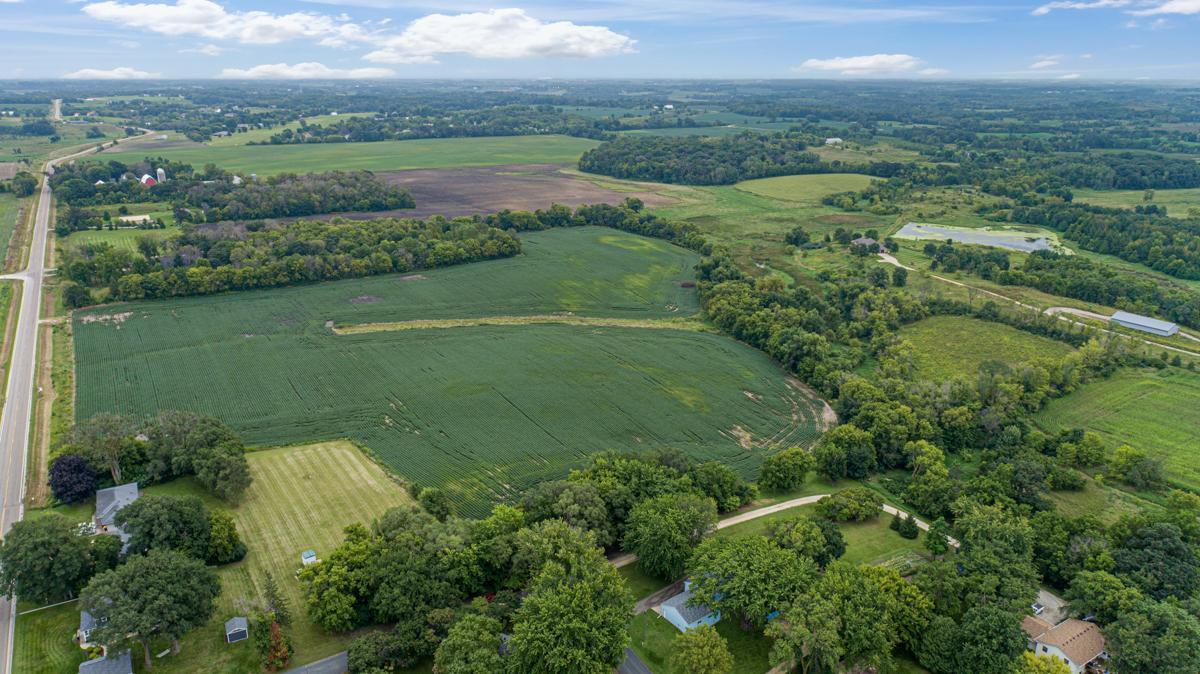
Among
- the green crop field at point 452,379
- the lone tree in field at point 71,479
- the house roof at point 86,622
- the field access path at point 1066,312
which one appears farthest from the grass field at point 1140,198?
the house roof at point 86,622

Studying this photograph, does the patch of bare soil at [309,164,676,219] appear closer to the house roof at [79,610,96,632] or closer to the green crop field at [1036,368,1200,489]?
the green crop field at [1036,368,1200,489]

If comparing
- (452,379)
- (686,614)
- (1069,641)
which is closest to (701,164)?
(452,379)

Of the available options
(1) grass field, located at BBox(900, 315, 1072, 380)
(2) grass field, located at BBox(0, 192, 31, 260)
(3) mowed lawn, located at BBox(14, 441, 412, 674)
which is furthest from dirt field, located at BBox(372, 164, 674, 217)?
(3) mowed lawn, located at BBox(14, 441, 412, 674)

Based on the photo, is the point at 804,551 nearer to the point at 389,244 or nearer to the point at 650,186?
the point at 389,244

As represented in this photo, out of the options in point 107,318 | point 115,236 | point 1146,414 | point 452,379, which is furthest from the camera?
point 115,236

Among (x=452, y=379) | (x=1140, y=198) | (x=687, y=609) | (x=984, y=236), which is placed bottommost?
(x=687, y=609)

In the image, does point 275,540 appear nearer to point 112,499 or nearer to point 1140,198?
point 112,499
